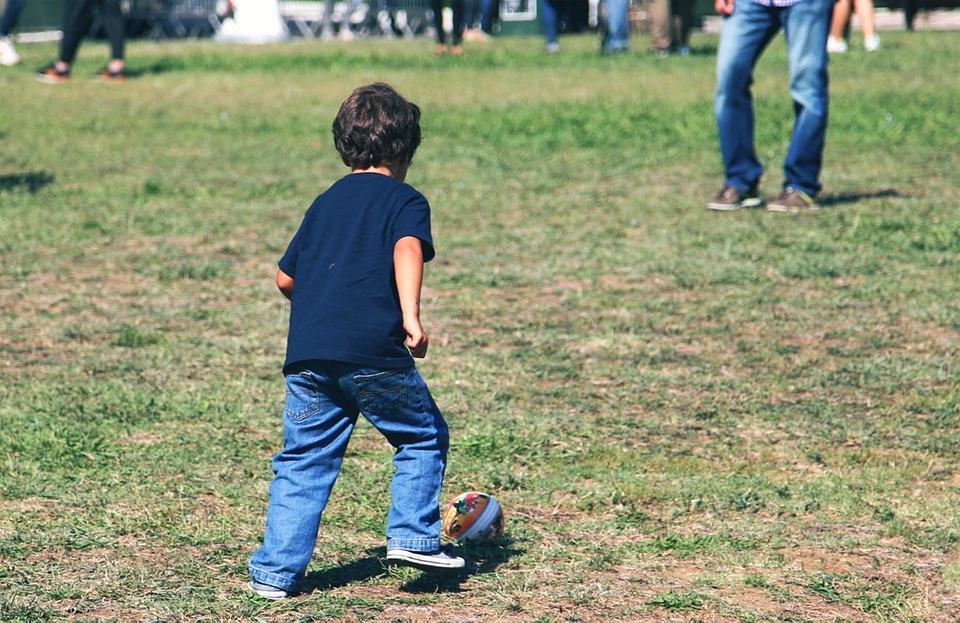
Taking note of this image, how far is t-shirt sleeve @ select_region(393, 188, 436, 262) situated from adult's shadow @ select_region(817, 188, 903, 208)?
17.6ft

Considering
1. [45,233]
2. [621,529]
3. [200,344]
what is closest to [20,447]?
[200,344]

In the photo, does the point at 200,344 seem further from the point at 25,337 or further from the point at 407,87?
the point at 407,87

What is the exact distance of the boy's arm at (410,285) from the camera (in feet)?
10.1

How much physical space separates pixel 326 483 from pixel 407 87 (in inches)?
473

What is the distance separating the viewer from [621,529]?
3.72 m

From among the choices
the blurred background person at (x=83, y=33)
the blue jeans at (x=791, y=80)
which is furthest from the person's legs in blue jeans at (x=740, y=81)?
the blurred background person at (x=83, y=33)

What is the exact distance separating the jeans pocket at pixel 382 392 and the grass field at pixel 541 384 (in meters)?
0.50

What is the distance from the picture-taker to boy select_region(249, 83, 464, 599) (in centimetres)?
312

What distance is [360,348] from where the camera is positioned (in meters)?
3.10

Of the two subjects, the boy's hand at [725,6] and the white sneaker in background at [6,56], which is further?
the white sneaker in background at [6,56]

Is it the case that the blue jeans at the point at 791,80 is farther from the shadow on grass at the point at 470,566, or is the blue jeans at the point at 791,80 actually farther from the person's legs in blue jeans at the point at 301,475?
the person's legs in blue jeans at the point at 301,475

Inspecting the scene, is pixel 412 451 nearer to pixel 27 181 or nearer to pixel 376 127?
pixel 376 127

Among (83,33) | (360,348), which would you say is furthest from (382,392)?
(83,33)

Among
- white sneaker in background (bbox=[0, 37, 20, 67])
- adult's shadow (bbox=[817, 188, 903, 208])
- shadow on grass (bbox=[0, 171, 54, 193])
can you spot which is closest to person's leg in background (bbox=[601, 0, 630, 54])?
white sneaker in background (bbox=[0, 37, 20, 67])
